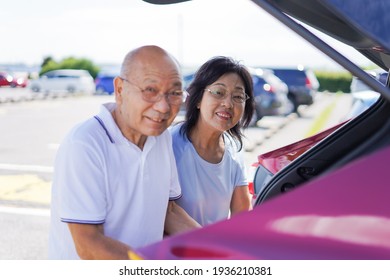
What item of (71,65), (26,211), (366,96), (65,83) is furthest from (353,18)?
(71,65)

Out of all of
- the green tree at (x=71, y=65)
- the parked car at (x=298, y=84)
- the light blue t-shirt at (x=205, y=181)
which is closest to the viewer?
the light blue t-shirt at (x=205, y=181)

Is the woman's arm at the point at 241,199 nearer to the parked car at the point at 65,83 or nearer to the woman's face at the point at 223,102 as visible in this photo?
the woman's face at the point at 223,102

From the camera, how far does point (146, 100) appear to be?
2.17 m

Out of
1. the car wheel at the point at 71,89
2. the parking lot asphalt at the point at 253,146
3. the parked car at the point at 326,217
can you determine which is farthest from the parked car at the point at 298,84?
the parked car at the point at 326,217

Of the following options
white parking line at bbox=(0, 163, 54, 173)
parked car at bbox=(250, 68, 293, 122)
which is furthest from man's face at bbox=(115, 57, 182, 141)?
parked car at bbox=(250, 68, 293, 122)

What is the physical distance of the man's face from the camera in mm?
2152

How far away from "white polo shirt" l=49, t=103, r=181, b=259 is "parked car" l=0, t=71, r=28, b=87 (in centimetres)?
3292

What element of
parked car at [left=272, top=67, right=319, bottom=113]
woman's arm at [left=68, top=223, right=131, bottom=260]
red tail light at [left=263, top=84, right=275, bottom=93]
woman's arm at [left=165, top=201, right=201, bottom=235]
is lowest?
parked car at [left=272, top=67, right=319, bottom=113]

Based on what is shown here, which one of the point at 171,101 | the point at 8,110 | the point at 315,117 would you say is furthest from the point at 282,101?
the point at 171,101

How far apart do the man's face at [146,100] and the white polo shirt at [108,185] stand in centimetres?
6

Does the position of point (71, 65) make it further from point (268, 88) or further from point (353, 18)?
point (353, 18)

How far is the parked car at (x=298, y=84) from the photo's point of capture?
62.4 feet

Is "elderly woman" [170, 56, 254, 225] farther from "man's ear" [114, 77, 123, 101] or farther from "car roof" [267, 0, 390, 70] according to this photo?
"car roof" [267, 0, 390, 70]

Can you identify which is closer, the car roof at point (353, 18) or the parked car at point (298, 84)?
the car roof at point (353, 18)
